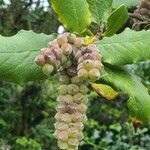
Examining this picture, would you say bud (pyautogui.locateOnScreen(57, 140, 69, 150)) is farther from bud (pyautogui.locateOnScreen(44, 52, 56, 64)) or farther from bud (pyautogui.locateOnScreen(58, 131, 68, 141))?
bud (pyautogui.locateOnScreen(44, 52, 56, 64))

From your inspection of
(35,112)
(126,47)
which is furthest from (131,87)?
(35,112)

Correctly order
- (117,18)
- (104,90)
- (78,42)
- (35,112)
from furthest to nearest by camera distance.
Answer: (35,112) → (104,90) → (117,18) → (78,42)

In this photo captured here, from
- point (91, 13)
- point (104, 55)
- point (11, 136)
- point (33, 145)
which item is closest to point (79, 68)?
point (104, 55)

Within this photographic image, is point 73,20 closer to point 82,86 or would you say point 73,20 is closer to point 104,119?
point 82,86

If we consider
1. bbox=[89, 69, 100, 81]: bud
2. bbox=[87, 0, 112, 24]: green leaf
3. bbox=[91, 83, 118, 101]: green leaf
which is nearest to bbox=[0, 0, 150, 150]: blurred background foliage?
bbox=[91, 83, 118, 101]: green leaf

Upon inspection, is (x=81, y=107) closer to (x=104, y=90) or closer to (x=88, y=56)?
(x=88, y=56)

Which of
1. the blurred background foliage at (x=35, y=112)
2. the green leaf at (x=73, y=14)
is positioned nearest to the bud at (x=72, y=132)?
the green leaf at (x=73, y=14)

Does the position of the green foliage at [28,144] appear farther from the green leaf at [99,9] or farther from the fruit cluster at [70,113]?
the fruit cluster at [70,113]
